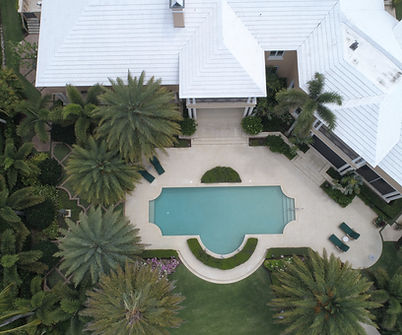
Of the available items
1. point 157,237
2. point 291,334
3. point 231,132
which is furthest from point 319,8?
point 291,334

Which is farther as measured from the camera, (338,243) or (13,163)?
(338,243)

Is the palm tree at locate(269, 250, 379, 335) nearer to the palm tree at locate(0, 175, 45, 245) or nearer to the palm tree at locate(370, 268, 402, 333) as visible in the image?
the palm tree at locate(370, 268, 402, 333)

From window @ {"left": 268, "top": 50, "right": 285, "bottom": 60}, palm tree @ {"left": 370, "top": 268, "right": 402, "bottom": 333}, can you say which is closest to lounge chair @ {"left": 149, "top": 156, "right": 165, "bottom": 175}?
window @ {"left": 268, "top": 50, "right": 285, "bottom": 60}

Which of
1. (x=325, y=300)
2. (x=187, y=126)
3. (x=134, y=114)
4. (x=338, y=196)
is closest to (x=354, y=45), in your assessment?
(x=338, y=196)

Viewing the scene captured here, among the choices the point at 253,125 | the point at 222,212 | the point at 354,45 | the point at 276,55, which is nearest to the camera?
the point at 354,45

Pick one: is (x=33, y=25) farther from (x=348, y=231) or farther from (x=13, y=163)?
(x=348, y=231)

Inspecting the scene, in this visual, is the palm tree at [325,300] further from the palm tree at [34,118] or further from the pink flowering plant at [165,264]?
the palm tree at [34,118]
